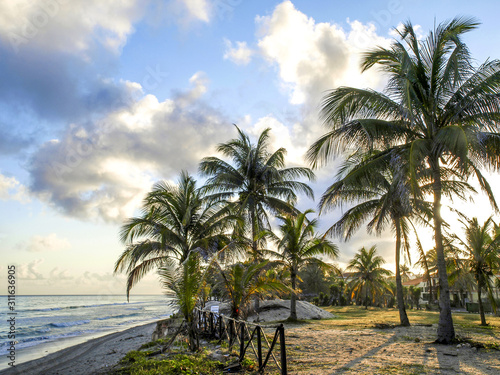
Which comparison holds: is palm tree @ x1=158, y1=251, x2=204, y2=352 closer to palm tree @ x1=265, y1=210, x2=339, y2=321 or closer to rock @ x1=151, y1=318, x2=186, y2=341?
rock @ x1=151, y1=318, x2=186, y2=341

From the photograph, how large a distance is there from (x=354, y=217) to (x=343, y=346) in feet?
21.2

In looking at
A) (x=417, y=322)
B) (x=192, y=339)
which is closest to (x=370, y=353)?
(x=192, y=339)

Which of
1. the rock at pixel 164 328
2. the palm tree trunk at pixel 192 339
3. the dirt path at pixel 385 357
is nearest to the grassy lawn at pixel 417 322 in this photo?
the dirt path at pixel 385 357

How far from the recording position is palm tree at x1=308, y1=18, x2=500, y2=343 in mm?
9125

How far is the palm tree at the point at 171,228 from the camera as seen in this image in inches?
595

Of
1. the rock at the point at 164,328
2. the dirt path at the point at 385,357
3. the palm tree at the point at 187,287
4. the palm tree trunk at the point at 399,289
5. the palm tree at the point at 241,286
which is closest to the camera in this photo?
the dirt path at the point at 385,357

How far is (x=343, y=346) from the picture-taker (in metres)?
9.27

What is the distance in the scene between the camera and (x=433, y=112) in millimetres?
9859

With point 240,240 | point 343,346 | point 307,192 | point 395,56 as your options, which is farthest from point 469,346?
point 307,192

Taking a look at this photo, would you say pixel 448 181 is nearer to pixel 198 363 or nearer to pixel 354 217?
pixel 354 217

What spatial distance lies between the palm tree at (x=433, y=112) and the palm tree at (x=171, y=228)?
7.11 metres

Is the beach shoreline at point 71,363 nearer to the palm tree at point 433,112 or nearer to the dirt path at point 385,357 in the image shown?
the dirt path at point 385,357

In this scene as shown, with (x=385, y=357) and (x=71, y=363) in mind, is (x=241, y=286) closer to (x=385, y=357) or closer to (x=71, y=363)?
(x=385, y=357)

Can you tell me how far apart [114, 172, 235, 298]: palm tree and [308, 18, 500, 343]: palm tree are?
7112 mm
